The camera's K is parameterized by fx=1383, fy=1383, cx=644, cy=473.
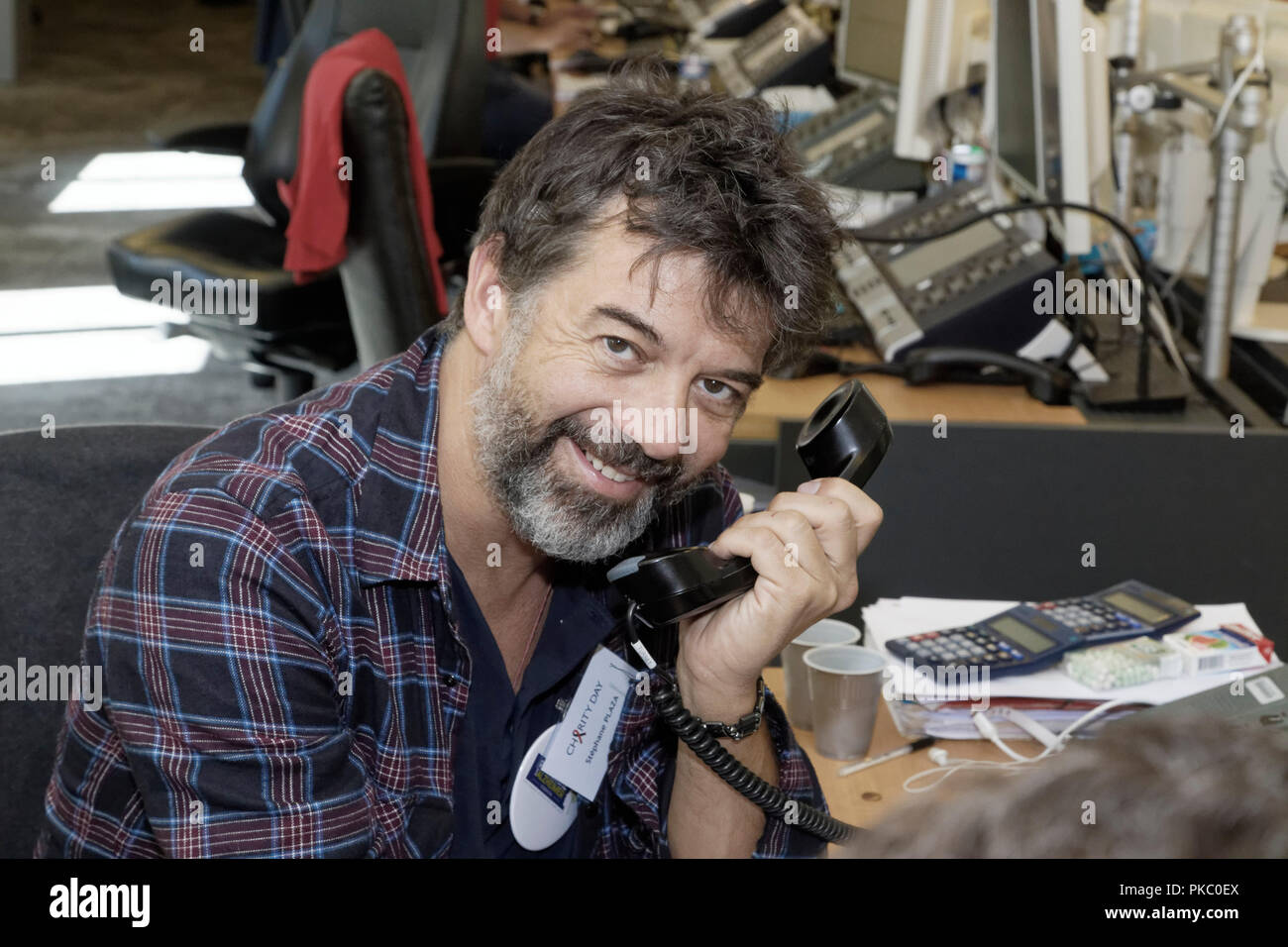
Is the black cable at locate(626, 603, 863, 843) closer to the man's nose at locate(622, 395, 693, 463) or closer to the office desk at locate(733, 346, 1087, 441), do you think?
the man's nose at locate(622, 395, 693, 463)

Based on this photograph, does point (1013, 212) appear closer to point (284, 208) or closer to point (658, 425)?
point (658, 425)

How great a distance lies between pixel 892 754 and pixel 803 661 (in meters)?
0.13

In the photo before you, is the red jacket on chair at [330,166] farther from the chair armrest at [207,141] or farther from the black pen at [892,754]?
the black pen at [892,754]

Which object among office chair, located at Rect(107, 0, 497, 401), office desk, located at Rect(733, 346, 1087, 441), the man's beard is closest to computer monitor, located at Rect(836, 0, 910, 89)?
office chair, located at Rect(107, 0, 497, 401)

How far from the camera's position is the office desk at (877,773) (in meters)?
1.29

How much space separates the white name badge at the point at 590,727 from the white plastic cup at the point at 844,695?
183 mm

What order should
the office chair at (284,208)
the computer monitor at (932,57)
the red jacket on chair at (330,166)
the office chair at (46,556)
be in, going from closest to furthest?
the office chair at (46,556) → the red jacket on chair at (330,166) → the computer monitor at (932,57) → the office chair at (284,208)

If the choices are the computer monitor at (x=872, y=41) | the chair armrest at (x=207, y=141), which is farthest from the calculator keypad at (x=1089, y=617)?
the chair armrest at (x=207, y=141)

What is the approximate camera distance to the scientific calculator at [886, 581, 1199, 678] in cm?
136

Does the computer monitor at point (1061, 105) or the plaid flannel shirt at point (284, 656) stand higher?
the computer monitor at point (1061, 105)

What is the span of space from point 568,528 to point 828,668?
297 millimetres
